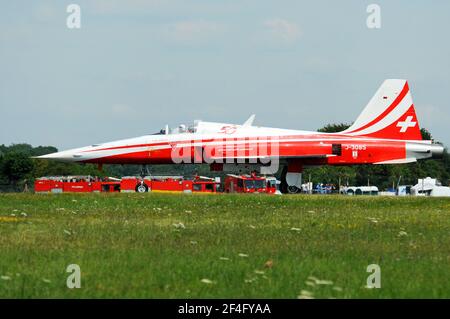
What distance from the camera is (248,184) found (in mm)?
62625

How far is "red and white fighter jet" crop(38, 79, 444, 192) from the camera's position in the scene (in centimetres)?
3959

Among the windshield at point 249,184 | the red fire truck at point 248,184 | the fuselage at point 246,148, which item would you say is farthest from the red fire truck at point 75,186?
the fuselage at point 246,148

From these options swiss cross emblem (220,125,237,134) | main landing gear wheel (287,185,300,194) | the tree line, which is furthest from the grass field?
the tree line

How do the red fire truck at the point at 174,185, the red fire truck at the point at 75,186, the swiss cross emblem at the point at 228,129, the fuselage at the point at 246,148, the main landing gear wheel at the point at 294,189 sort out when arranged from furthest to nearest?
1. the red fire truck at the point at 75,186
2. the red fire truck at the point at 174,185
3. the main landing gear wheel at the point at 294,189
4. the swiss cross emblem at the point at 228,129
5. the fuselage at the point at 246,148

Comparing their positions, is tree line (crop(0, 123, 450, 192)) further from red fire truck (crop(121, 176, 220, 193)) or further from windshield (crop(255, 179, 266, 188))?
red fire truck (crop(121, 176, 220, 193))

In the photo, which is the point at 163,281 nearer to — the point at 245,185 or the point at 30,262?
the point at 30,262

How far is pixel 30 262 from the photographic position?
465 inches

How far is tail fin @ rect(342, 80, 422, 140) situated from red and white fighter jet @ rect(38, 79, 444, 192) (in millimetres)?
46

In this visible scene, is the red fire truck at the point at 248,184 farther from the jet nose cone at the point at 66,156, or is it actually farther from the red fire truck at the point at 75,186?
the jet nose cone at the point at 66,156

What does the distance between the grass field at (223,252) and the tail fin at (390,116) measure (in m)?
19.9

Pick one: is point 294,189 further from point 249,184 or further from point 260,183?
point 260,183

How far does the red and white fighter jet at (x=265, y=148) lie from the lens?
39.6 metres

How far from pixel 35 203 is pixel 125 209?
3.85m
